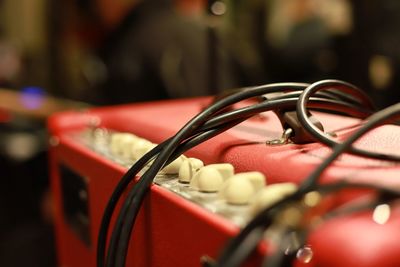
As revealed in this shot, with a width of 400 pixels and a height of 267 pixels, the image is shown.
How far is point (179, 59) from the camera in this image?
1.45 m

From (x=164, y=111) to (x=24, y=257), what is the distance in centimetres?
103

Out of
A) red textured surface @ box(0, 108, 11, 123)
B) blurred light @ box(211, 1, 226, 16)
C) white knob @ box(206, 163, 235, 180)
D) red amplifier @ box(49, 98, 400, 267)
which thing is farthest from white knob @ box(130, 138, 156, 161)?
red textured surface @ box(0, 108, 11, 123)

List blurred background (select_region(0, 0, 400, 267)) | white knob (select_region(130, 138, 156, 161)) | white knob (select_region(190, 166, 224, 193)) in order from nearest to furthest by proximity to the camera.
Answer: white knob (select_region(190, 166, 224, 193)), white knob (select_region(130, 138, 156, 161)), blurred background (select_region(0, 0, 400, 267))

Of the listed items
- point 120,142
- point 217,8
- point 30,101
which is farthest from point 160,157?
point 30,101

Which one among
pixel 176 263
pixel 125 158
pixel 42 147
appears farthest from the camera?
pixel 42 147

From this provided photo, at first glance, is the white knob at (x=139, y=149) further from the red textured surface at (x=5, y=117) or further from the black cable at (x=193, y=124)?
the red textured surface at (x=5, y=117)

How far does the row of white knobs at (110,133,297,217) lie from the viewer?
0.34 metres

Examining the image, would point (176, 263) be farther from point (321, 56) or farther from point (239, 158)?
point (321, 56)

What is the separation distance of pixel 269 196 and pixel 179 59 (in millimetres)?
1137

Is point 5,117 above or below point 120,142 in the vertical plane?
below

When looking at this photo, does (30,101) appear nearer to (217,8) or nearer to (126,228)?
(217,8)

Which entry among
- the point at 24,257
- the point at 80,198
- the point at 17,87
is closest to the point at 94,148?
the point at 80,198

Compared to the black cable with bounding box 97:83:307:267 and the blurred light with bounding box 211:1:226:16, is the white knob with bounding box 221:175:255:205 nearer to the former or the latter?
the black cable with bounding box 97:83:307:267

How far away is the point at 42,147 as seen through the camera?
199cm
